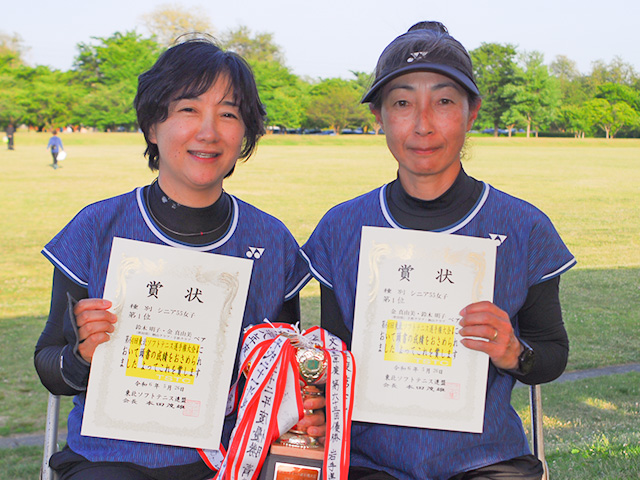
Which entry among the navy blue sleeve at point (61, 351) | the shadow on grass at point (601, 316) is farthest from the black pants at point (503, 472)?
the shadow on grass at point (601, 316)

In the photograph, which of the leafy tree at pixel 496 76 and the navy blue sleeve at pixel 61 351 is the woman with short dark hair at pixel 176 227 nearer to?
the navy blue sleeve at pixel 61 351

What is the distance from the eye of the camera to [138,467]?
6.60ft

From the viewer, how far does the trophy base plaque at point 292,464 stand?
1752mm

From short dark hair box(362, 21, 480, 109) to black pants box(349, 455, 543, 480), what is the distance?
1.10 metres

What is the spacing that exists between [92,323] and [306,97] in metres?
72.6

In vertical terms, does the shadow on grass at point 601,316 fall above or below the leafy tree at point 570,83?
below

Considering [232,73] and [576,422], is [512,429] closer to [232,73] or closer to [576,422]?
[232,73]

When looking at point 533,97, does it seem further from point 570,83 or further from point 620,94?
point 570,83

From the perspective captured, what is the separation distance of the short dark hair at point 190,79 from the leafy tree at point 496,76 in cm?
6718

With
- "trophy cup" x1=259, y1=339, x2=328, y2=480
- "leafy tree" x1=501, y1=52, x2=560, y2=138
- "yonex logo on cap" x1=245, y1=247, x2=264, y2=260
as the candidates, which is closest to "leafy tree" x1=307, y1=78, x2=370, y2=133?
"leafy tree" x1=501, y1=52, x2=560, y2=138

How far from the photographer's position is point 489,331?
1.86 metres

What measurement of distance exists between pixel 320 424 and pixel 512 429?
59 cm

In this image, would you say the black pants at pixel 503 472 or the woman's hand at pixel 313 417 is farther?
the black pants at pixel 503 472

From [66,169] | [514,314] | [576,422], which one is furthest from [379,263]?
[66,169]
